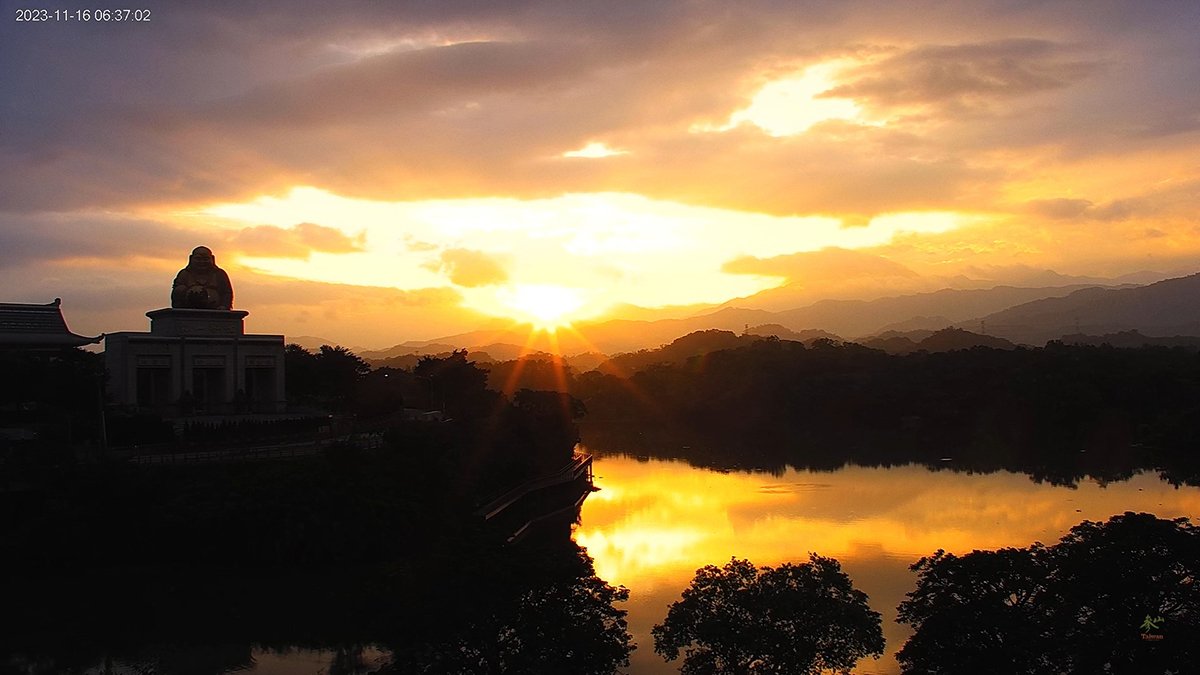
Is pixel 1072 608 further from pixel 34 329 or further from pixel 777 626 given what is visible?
pixel 34 329

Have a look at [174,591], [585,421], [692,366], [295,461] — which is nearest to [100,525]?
[174,591]

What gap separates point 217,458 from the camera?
2000 cm

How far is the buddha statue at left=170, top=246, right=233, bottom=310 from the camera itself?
81.3 feet

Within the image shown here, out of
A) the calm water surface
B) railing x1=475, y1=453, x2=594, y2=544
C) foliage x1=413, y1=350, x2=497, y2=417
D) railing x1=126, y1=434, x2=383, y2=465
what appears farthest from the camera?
foliage x1=413, y1=350, x2=497, y2=417

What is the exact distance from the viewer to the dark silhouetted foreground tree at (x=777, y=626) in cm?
951

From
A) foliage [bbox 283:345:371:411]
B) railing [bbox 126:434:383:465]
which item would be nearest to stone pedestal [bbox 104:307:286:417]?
railing [bbox 126:434:383:465]

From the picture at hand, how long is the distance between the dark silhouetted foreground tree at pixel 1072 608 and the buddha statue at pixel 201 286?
66.6 ft

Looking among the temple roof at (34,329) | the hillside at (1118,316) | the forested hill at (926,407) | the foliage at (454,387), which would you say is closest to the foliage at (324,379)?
the foliage at (454,387)

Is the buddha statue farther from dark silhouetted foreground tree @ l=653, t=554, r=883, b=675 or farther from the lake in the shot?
dark silhouetted foreground tree @ l=653, t=554, r=883, b=675

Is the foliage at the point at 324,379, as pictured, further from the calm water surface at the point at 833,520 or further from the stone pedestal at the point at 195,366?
the calm water surface at the point at 833,520

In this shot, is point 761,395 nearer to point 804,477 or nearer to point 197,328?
point 804,477

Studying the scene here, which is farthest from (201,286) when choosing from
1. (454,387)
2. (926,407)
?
(926,407)

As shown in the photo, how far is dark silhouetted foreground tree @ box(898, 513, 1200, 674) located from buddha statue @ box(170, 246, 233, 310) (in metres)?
20.3

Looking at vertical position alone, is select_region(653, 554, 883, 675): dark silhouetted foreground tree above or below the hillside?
below
